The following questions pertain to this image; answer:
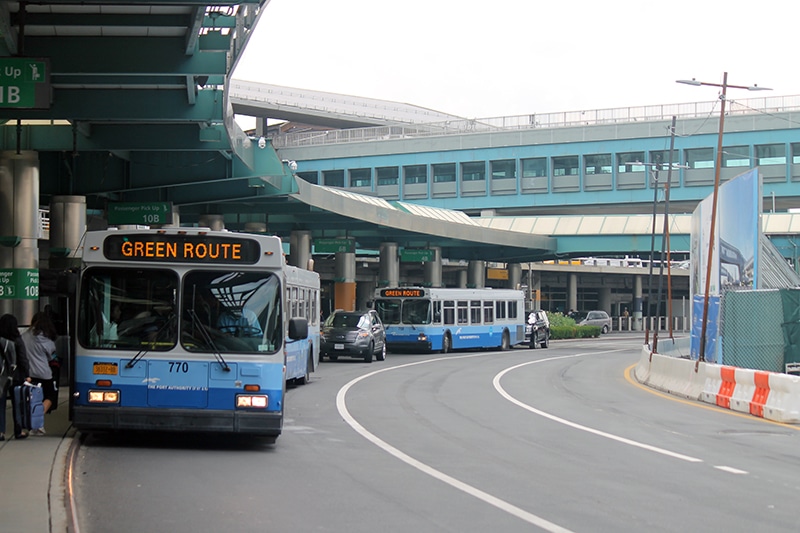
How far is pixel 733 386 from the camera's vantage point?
21.6m

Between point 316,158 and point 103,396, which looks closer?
point 103,396

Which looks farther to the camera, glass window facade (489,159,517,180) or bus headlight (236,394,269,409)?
glass window facade (489,159,517,180)

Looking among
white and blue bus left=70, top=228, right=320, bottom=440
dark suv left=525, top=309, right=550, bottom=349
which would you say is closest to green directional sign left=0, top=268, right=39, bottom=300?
white and blue bus left=70, top=228, right=320, bottom=440

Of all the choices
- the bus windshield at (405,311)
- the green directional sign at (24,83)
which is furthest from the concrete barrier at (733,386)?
the bus windshield at (405,311)

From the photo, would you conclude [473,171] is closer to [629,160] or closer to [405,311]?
[629,160]

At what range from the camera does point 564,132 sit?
74500mm

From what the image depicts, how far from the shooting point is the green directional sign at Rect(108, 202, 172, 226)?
3088cm

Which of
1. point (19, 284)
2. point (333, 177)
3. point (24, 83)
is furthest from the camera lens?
point (333, 177)

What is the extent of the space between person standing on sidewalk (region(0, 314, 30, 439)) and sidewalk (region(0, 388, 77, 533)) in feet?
0.61

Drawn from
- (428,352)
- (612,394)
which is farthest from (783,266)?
(428,352)

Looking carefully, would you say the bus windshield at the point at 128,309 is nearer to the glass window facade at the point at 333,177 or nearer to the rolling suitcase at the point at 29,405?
the rolling suitcase at the point at 29,405

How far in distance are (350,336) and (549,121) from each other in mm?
43094

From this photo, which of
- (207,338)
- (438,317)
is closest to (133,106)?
(207,338)

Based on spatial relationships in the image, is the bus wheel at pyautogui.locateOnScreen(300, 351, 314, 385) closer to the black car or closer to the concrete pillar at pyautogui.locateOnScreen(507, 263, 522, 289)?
the black car
